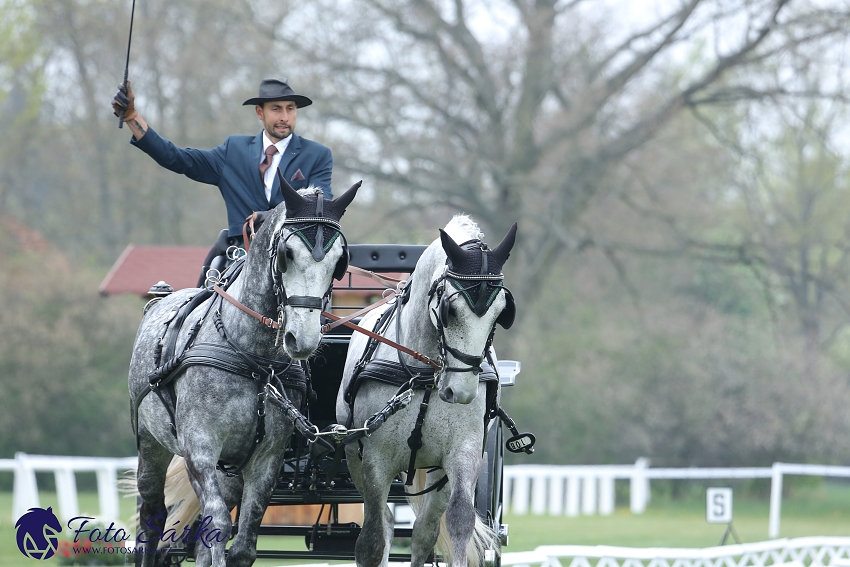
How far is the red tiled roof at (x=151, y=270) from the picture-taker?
11.9 metres

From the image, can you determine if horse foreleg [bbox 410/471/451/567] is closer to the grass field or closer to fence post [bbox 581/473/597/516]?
the grass field

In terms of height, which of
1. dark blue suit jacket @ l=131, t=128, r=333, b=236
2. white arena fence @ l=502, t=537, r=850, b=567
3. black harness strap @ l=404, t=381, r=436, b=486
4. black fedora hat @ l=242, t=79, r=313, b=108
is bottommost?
white arena fence @ l=502, t=537, r=850, b=567

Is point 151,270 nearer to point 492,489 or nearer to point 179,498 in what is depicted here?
point 179,498

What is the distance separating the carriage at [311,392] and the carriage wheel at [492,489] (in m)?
0.05

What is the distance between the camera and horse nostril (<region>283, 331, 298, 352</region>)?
4.54m

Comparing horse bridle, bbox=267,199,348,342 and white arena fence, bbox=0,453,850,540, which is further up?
horse bridle, bbox=267,199,348,342

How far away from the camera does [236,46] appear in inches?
782

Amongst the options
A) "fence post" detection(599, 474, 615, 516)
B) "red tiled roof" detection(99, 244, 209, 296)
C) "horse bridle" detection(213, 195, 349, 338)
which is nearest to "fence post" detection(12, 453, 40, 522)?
"red tiled roof" detection(99, 244, 209, 296)

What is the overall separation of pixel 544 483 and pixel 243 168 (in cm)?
1159

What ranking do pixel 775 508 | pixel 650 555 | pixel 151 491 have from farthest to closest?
pixel 775 508, pixel 650 555, pixel 151 491

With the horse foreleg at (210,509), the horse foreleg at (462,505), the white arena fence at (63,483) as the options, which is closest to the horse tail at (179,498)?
the horse foreleg at (210,509)

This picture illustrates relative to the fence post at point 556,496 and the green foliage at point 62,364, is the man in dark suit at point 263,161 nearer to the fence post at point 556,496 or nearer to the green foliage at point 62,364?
the fence post at point 556,496

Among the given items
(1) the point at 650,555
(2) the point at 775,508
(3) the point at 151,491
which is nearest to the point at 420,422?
(3) the point at 151,491

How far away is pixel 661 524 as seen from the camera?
51.0 feet
